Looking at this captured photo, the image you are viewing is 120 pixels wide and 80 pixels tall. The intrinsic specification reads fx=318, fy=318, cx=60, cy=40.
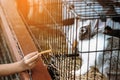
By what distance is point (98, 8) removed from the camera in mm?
3037

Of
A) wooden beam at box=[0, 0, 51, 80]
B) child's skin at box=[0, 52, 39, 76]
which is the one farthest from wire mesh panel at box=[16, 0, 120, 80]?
child's skin at box=[0, 52, 39, 76]

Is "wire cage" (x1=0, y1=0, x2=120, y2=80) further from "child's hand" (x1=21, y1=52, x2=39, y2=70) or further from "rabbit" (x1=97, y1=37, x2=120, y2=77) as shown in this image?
"child's hand" (x1=21, y1=52, x2=39, y2=70)

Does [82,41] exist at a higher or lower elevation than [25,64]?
lower

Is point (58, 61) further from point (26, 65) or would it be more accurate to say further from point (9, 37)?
point (26, 65)

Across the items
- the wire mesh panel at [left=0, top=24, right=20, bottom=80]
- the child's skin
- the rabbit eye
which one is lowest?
the rabbit eye

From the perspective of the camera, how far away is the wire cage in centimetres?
254

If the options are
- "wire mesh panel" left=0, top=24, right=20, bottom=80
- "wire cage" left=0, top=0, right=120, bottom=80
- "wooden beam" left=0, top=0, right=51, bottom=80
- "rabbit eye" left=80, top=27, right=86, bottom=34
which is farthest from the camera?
"rabbit eye" left=80, top=27, right=86, bottom=34

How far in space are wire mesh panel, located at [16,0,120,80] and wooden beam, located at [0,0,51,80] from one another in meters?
0.65

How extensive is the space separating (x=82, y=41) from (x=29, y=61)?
183 centimetres

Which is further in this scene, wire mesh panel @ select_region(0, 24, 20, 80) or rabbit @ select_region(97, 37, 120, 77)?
rabbit @ select_region(97, 37, 120, 77)

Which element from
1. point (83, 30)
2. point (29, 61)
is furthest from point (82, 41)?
point (29, 61)

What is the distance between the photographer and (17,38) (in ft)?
4.53

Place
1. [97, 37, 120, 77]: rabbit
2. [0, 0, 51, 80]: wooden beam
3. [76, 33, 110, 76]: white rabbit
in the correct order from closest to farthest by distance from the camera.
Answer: [0, 0, 51, 80]: wooden beam, [97, 37, 120, 77]: rabbit, [76, 33, 110, 76]: white rabbit

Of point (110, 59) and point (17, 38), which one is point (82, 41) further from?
point (17, 38)
